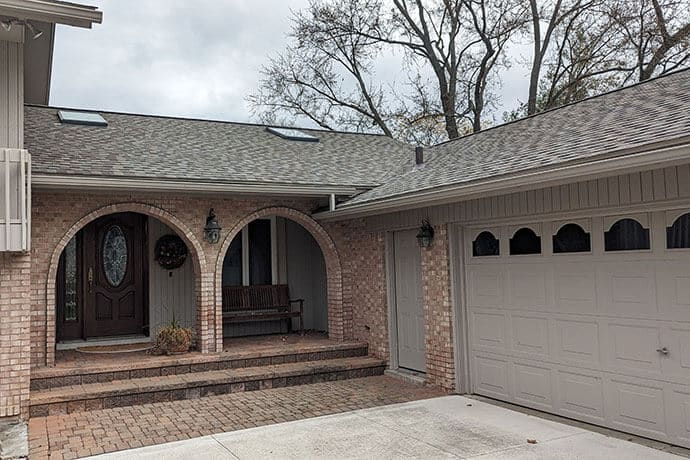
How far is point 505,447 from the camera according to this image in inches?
198

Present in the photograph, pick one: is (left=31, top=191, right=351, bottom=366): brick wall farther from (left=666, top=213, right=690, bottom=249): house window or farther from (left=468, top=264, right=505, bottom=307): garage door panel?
(left=666, top=213, right=690, bottom=249): house window

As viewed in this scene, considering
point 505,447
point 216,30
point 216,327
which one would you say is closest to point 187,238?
point 216,327

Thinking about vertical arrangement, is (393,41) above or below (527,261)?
above

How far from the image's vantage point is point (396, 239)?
8391mm

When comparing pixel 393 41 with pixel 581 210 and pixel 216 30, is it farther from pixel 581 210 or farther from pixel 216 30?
pixel 581 210

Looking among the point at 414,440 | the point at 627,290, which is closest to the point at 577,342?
the point at 627,290

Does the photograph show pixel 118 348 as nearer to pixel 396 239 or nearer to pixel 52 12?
pixel 396 239

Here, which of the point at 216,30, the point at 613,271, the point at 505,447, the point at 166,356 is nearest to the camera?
the point at 505,447

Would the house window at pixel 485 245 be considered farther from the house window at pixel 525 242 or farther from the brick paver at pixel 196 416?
the brick paver at pixel 196 416

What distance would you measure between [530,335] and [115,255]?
6.78 m

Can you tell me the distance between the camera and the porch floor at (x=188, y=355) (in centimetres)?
728

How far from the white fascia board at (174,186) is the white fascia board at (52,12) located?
1.97 metres

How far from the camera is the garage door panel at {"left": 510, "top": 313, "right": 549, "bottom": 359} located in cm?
609

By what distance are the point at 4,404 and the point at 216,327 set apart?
2753mm
